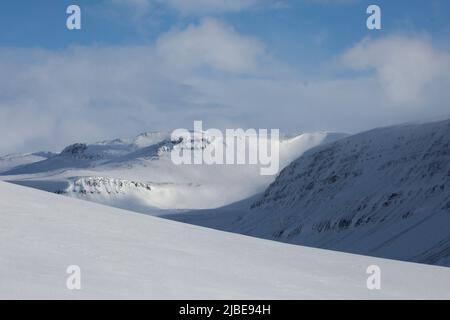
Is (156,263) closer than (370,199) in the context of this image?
Yes

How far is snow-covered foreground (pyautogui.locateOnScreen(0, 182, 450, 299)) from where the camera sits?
11320mm

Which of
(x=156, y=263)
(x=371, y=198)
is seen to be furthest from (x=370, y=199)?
(x=156, y=263)

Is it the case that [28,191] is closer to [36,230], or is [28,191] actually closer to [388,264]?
[36,230]

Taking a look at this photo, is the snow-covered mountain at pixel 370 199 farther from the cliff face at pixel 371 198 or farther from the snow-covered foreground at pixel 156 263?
the snow-covered foreground at pixel 156 263

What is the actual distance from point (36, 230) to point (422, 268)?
1129 centimetres

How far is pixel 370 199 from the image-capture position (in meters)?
129

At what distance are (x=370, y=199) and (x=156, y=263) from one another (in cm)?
11873

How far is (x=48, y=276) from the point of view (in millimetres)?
11188

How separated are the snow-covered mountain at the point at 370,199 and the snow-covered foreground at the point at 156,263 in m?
66.5

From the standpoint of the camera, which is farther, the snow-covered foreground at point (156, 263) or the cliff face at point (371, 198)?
the cliff face at point (371, 198)

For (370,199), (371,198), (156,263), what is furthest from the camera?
(371,198)

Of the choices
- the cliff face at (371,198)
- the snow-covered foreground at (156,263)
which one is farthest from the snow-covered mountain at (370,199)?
the snow-covered foreground at (156,263)

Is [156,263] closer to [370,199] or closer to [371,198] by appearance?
[370,199]

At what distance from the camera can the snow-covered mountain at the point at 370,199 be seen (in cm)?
10175
